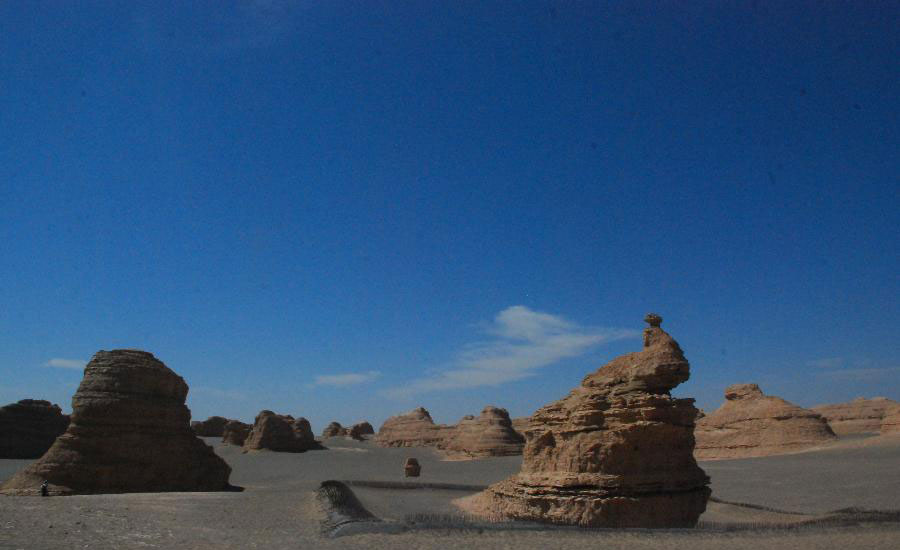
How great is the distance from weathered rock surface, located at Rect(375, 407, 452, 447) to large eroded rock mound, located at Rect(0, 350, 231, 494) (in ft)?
129

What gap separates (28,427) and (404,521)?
43733 millimetres

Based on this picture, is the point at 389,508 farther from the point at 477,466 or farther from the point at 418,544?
the point at 477,466

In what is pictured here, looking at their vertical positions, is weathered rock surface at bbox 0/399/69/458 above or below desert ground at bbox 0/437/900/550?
above

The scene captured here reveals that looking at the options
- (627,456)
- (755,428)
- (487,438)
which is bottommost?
(627,456)

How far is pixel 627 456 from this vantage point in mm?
13117

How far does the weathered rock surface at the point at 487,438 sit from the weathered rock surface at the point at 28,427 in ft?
103

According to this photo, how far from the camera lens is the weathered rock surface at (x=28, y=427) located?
41000 mm

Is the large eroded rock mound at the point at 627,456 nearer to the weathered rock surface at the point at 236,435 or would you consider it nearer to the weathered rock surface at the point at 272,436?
the weathered rock surface at the point at 272,436

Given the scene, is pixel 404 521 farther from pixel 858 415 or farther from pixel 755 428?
pixel 858 415

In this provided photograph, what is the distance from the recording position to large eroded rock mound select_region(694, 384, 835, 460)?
38781mm

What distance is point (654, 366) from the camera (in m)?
13.6

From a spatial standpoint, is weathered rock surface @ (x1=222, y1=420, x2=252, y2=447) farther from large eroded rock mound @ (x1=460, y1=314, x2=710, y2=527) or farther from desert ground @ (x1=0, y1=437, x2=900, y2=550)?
large eroded rock mound @ (x1=460, y1=314, x2=710, y2=527)

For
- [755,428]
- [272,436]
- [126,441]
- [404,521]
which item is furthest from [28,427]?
[755,428]

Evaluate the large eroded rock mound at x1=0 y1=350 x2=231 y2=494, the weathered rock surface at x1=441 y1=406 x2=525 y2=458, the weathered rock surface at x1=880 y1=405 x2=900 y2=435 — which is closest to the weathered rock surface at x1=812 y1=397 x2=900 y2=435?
the weathered rock surface at x1=880 y1=405 x2=900 y2=435
